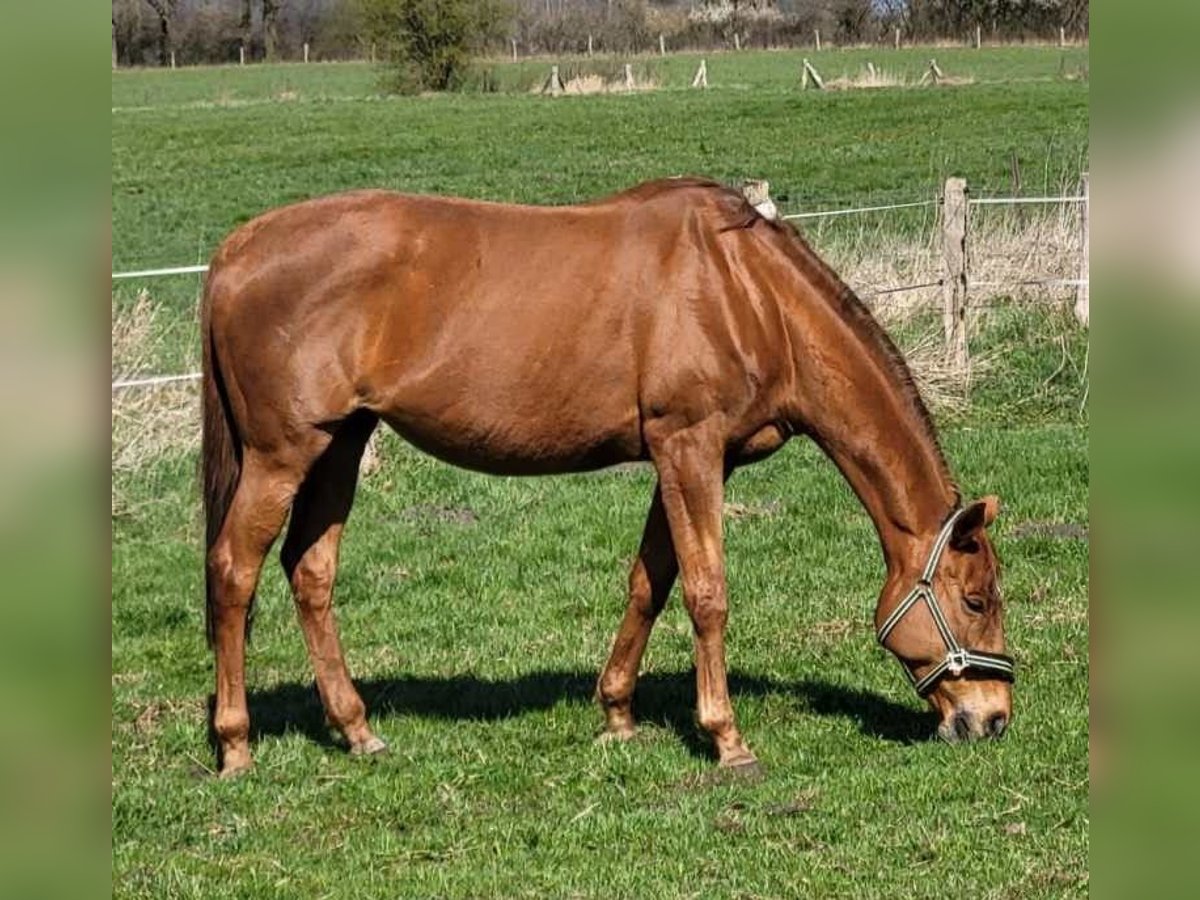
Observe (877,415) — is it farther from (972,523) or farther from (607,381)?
(607,381)

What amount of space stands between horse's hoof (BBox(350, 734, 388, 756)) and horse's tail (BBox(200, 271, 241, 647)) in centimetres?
73

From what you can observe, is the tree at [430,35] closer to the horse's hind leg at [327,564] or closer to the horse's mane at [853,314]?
the horse's hind leg at [327,564]

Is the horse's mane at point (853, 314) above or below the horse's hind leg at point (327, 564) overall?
above

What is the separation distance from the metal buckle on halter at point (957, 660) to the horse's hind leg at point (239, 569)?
8.14 feet

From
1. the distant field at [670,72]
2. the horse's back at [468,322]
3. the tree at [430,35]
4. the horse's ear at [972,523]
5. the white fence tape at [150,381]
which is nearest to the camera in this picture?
the horse's ear at [972,523]

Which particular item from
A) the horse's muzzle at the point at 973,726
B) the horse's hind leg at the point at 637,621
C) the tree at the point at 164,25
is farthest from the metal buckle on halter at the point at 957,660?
the tree at the point at 164,25

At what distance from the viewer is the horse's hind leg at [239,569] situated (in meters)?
5.91

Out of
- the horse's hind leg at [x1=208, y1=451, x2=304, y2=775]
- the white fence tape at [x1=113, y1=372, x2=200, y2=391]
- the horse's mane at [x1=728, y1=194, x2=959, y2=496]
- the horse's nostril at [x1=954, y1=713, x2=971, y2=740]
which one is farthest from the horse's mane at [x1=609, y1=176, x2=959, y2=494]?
the white fence tape at [x1=113, y1=372, x2=200, y2=391]

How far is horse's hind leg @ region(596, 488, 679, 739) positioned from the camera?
6.34m

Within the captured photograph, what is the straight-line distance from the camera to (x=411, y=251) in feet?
19.6

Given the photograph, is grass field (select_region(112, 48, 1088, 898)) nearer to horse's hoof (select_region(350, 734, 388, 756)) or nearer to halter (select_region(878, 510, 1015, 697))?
horse's hoof (select_region(350, 734, 388, 756))

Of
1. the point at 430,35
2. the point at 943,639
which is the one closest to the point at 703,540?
the point at 943,639

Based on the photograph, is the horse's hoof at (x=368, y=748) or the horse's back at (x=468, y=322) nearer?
the horse's back at (x=468, y=322)

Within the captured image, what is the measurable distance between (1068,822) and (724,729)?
1.31 metres
